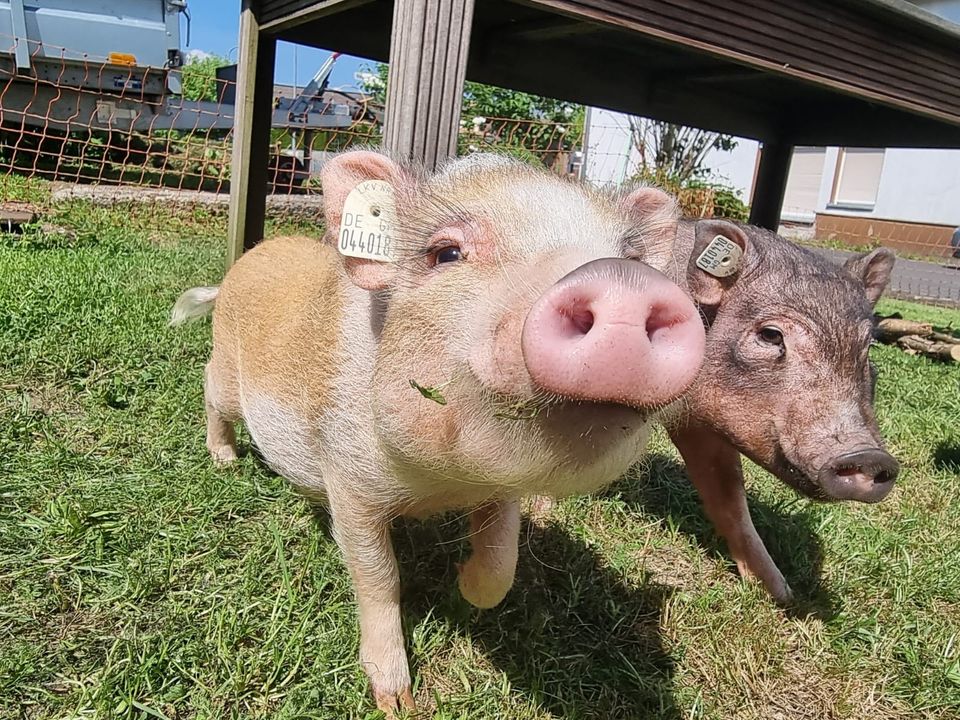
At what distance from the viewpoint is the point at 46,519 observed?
2344 millimetres

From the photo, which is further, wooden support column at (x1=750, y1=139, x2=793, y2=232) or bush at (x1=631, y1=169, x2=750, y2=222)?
bush at (x1=631, y1=169, x2=750, y2=222)

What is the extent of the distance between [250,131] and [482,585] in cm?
321

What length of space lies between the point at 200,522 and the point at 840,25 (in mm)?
3503

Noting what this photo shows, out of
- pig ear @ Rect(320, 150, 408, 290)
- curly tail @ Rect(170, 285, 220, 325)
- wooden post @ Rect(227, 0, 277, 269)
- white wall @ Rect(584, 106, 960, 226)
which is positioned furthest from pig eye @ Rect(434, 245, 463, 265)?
white wall @ Rect(584, 106, 960, 226)

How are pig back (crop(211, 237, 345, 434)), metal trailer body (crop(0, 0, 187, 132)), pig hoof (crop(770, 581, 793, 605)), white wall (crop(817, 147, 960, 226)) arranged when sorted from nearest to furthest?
pig back (crop(211, 237, 345, 434)) < pig hoof (crop(770, 581, 793, 605)) < metal trailer body (crop(0, 0, 187, 132)) < white wall (crop(817, 147, 960, 226))

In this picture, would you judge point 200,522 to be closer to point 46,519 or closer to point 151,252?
point 46,519

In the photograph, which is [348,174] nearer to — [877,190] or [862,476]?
[862,476]

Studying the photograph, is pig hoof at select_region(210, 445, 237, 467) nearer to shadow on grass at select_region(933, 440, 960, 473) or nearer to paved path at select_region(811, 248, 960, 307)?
shadow on grass at select_region(933, 440, 960, 473)

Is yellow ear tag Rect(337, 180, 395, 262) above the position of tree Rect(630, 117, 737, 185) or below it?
below

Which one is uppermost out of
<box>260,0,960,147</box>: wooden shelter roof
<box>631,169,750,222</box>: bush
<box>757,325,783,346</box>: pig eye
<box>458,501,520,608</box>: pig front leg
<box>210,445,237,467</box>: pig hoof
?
<box>260,0,960,147</box>: wooden shelter roof

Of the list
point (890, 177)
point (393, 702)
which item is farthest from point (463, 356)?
point (890, 177)

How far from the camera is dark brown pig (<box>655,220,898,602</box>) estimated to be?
2.11m

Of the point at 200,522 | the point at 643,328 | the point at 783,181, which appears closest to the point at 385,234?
the point at 643,328

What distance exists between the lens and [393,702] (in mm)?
1959
